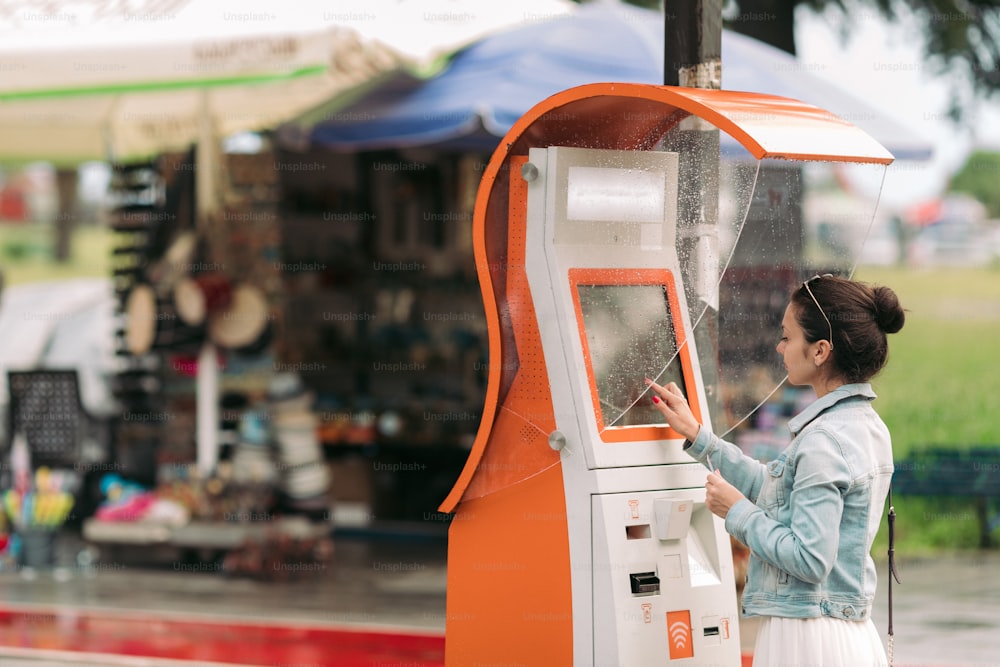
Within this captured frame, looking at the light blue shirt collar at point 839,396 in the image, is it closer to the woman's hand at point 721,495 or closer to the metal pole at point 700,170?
the woman's hand at point 721,495

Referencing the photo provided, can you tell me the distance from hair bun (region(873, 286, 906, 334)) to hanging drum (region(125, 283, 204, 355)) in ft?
18.8

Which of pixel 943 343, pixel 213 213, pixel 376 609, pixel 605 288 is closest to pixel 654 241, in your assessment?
pixel 605 288

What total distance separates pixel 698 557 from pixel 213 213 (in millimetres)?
5203

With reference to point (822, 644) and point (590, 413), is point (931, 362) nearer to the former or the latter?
point (590, 413)

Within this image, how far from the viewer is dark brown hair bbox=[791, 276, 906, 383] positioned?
354cm

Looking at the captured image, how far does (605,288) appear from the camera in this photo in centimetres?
415

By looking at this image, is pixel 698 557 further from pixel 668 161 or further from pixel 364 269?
pixel 364 269

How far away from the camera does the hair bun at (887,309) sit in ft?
11.7

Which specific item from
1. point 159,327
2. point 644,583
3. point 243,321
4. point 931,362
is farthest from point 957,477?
point 931,362

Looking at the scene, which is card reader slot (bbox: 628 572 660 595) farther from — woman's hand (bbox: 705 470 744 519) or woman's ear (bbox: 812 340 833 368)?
woman's ear (bbox: 812 340 833 368)

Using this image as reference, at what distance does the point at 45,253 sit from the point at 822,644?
22.7 metres

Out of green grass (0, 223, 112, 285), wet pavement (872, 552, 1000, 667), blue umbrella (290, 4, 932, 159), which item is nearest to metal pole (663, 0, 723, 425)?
wet pavement (872, 552, 1000, 667)

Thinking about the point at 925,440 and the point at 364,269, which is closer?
the point at 364,269

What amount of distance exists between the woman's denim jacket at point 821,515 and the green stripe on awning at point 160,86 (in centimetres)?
449
